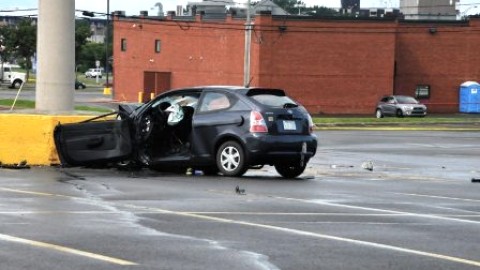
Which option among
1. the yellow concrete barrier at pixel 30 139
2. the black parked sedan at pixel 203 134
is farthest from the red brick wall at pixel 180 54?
the black parked sedan at pixel 203 134

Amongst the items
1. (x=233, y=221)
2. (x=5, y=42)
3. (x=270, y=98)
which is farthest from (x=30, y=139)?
(x=5, y=42)

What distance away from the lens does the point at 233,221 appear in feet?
31.1

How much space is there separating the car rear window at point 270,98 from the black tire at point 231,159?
0.88 metres

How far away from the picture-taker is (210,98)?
50.8ft

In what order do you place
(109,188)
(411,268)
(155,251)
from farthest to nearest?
(109,188), (155,251), (411,268)

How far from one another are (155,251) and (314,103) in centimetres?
5193

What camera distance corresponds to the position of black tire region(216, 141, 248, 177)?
1486cm

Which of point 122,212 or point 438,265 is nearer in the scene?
point 438,265

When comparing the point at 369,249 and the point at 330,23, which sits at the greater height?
the point at 330,23

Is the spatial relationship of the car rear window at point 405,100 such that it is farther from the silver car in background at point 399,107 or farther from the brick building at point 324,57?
the brick building at point 324,57

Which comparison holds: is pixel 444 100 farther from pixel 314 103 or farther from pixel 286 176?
pixel 286 176

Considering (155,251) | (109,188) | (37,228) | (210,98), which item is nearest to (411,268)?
(155,251)

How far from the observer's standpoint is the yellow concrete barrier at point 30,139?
16.1 metres

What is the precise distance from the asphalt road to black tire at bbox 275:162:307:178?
208 millimetres
